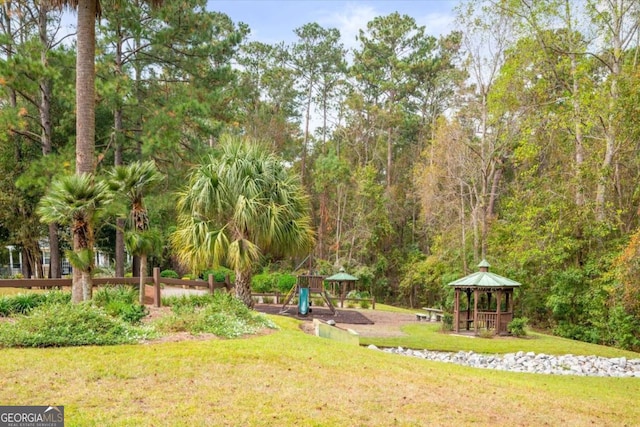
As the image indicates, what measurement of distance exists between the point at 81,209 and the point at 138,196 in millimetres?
1649

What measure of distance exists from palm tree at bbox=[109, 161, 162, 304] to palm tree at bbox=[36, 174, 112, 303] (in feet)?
1.75

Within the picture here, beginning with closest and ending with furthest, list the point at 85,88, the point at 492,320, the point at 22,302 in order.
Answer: the point at 22,302 < the point at 85,88 < the point at 492,320

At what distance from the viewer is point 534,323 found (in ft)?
77.0

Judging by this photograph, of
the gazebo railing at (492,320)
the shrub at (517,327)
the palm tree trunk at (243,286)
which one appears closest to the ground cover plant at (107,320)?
the palm tree trunk at (243,286)

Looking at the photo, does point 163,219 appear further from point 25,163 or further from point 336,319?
point 336,319

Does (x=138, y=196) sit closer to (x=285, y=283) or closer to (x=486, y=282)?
(x=486, y=282)

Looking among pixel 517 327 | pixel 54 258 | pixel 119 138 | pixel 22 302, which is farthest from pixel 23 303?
pixel 517 327

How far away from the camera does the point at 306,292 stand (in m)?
18.3

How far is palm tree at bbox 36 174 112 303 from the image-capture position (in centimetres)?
933

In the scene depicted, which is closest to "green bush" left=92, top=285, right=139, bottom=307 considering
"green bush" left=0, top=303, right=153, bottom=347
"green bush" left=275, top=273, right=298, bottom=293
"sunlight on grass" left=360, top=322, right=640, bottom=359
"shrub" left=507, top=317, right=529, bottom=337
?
"green bush" left=0, top=303, right=153, bottom=347

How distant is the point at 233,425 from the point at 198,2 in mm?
20274

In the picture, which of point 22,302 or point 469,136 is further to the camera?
point 469,136

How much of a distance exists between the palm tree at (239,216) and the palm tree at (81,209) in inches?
135

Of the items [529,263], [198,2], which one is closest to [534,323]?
[529,263]
